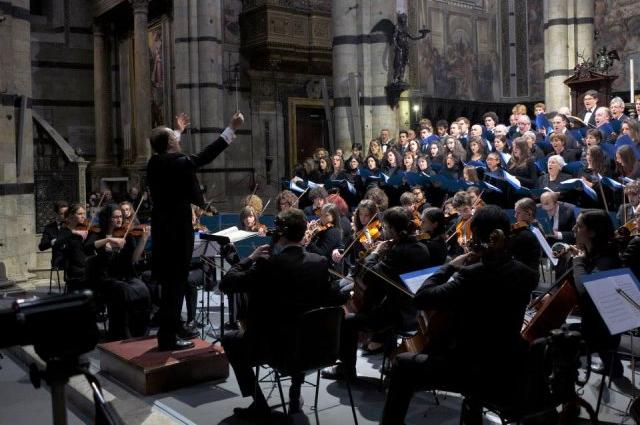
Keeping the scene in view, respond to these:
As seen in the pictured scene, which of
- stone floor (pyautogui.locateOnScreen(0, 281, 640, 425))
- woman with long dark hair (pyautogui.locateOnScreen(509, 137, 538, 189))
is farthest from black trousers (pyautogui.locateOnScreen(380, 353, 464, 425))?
woman with long dark hair (pyautogui.locateOnScreen(509, 137, 538, 189))

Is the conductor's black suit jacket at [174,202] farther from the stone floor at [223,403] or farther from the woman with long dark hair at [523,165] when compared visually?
the woman with long dark hair at [523,165]

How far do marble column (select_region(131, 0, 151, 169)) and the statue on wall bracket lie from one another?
268 inches

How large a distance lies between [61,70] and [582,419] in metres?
17.5

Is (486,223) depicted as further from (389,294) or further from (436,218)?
(436,218)

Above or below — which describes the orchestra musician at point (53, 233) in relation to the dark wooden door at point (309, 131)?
below

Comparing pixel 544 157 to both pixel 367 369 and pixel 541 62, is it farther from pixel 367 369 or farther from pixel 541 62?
pixel 541 62

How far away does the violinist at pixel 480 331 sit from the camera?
3426 mm

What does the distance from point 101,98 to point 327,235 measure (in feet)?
44.1

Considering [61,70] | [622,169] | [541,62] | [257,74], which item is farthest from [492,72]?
[622,169]

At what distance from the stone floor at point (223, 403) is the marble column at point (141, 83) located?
12.1 metres

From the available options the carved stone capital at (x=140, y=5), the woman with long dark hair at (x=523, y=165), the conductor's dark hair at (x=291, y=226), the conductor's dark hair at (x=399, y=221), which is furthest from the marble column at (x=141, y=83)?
the conductor's dark hair at (x=291, y=226)

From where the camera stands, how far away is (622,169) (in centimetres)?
743

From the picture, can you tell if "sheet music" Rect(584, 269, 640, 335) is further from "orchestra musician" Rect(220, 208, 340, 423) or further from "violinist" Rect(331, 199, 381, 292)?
"violinist" Rect(331, 199, 381, 292)

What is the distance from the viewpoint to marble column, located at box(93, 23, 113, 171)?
61.0 ft
